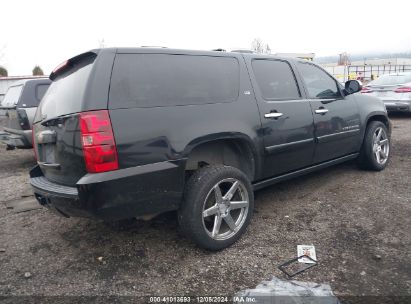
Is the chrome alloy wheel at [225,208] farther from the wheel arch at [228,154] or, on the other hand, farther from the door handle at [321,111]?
the door handle at [321,111]

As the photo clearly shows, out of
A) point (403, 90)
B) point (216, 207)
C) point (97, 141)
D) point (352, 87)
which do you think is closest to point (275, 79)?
point (352, 87)

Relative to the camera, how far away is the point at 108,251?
3.17 meters

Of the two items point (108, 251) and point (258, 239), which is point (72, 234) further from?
point (258, 239)

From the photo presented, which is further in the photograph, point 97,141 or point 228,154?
point 228,154

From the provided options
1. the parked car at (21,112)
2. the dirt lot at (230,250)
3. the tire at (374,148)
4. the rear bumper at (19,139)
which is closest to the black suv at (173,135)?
the dirt lot at (230,250)

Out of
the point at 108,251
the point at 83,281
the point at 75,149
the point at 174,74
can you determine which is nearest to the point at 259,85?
the point at 174,74

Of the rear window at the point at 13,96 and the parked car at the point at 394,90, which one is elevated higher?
the rear window at the point at 13,96

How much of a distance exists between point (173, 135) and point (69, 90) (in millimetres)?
928

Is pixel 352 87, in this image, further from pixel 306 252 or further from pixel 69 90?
pixel 69 90

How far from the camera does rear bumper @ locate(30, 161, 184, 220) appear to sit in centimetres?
246

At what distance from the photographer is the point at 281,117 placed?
361 cm

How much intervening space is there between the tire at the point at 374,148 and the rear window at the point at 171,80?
2.66 meters

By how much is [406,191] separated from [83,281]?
12.6ft

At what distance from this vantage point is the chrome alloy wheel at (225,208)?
3055 millimetres
